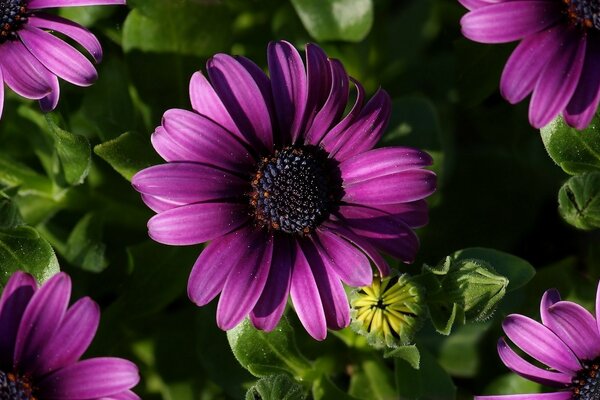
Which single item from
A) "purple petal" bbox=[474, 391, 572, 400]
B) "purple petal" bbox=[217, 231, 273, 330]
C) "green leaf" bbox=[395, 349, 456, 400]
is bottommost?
"green leaf" bbox=[395, 349, 456, 400]

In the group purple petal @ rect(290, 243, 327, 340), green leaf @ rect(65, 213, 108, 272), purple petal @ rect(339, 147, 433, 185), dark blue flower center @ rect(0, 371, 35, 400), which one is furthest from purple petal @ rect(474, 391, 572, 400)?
green leaf @ rect(65, 213, 108, 272)

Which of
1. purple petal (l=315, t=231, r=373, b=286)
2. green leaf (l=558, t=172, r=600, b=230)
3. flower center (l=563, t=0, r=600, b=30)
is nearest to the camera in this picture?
purple petal (l=315, t=231, r=373, b=286)

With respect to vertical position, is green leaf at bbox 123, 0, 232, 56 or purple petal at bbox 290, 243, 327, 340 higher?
green leaf at bbox 123, 0, 232, 56

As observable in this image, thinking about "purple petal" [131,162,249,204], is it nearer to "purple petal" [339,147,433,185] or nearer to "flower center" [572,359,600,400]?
"purple petal" [339,147,433,185]

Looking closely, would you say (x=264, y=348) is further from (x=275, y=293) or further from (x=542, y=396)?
(x=542, y=396)

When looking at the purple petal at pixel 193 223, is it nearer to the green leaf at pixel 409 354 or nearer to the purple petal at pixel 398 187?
the purple petal at pixel 398 187

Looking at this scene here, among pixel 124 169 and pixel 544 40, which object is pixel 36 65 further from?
pixel 544 40

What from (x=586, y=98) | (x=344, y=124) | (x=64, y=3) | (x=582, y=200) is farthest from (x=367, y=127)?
(x=64, y=3)
